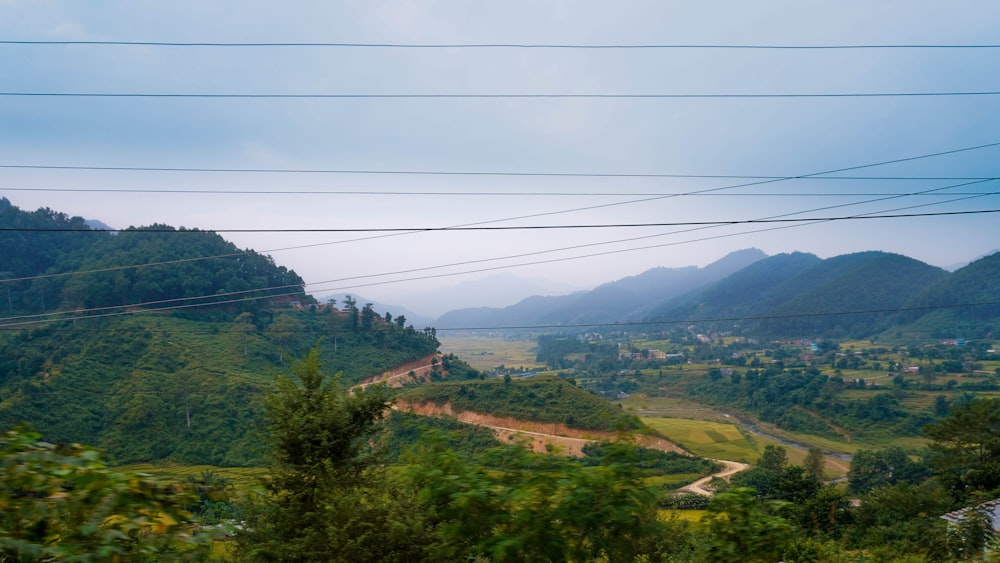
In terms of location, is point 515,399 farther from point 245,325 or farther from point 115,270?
point 115,270

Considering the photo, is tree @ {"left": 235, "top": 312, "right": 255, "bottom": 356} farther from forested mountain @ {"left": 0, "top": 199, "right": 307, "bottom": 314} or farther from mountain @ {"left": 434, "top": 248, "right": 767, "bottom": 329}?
mountain @ {"left": 434, "top": 248, "right": 767, "bottom": 329}

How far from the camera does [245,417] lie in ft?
71.8

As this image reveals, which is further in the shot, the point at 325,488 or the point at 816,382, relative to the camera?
the point at 816,382

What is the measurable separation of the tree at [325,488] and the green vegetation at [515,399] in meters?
20.5

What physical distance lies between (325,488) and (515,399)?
23.4m

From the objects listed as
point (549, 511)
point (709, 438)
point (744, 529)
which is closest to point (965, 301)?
point (709, 438)

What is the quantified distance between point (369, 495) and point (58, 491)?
297cm

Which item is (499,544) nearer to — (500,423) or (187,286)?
(500,423)

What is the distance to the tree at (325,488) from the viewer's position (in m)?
4.06

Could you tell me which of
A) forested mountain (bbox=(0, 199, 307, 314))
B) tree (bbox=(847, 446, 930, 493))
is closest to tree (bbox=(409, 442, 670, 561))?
forested mountain (bbox=(0, 199, 307, 314))

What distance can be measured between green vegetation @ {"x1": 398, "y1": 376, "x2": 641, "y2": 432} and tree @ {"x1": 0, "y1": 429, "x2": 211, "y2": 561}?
2437cm

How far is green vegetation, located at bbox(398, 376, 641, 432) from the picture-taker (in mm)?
27031

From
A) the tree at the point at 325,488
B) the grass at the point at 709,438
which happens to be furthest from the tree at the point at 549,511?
the grass at the point at 709,438

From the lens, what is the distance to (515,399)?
28.0 metres
